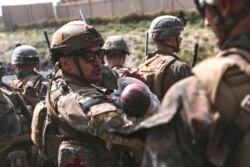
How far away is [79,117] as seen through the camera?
332 centimetres

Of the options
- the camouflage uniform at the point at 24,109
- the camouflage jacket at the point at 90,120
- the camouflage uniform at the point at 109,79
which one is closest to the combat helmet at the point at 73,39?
the camouflage jacket at the point at 90,120

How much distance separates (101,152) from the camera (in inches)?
137

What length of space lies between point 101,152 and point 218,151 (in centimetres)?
191

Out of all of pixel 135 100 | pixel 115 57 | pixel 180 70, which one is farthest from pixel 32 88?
pixel 135 100

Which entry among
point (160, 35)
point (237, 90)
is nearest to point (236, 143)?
point (237, 90)

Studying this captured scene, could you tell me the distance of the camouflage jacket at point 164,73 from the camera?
5242 mm

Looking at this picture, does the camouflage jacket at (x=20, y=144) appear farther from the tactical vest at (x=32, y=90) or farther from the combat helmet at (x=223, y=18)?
the combat helmet at (x=223, y=18)

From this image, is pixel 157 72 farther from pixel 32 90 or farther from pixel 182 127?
pixel 182 127


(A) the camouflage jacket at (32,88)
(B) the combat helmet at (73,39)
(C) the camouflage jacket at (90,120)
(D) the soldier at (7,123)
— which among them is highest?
(B) the combat helmet at (73,39)

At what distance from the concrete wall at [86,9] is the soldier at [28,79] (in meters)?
25.8

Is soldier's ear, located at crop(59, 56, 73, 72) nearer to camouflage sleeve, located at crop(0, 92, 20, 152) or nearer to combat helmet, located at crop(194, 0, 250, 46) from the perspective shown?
camouflage sleeve, located at crop(0, 92, 20, 152)

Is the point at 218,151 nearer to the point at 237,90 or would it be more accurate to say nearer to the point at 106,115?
the point at 237,90

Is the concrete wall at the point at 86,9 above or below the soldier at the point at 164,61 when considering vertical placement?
below

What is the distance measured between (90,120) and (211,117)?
1720 mm
